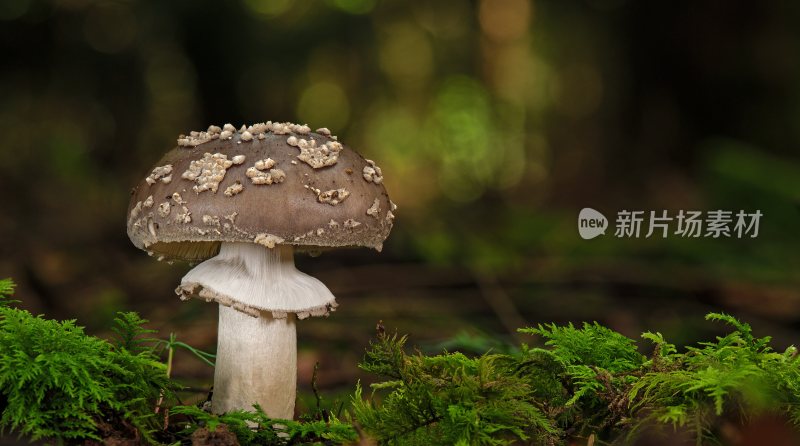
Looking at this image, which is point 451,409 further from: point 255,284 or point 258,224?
point 255,284

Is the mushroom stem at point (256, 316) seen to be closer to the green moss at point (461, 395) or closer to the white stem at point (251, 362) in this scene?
the white stem at point (251, 362)

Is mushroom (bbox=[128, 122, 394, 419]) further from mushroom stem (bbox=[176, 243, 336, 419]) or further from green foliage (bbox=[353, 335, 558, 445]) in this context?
green foliage (bbox=[353, 335, 558, 445])

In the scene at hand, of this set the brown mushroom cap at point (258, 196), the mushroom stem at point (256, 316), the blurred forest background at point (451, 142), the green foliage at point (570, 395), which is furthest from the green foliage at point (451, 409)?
the blurred forest background at point (451, 142)

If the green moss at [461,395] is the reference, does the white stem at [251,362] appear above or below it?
above

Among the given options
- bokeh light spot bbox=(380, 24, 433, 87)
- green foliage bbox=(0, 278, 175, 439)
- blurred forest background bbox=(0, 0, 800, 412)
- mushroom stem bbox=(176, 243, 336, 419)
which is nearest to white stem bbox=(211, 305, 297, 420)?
mushroom stem bbox=(176, 243, 336, 419)

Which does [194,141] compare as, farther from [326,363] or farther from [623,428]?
[326,363]

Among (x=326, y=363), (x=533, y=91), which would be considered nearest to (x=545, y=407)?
(x=326, y=363)
